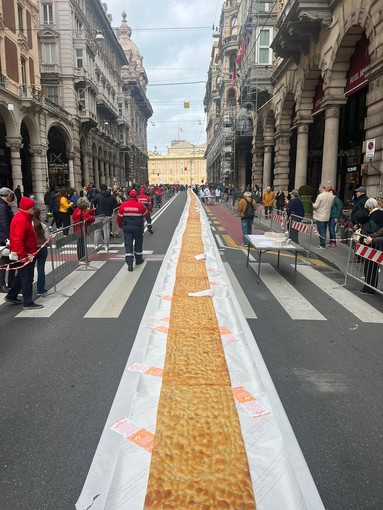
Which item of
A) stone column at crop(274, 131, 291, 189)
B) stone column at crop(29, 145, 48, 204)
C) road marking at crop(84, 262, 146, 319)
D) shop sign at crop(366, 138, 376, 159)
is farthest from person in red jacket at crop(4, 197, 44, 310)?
stone column at crop(29, 145, 48, 204)

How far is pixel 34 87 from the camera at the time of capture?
101 ft

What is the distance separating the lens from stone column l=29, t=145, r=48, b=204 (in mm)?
31577

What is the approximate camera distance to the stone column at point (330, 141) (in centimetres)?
1658

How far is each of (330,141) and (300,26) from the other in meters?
5.56

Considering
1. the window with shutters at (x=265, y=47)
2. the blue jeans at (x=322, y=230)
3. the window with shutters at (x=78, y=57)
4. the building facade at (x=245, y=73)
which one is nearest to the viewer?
the blue jeans at (x=322, y=230)

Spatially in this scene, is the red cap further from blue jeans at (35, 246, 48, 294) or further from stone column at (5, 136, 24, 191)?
stone column at (5, 136, 24, 191)

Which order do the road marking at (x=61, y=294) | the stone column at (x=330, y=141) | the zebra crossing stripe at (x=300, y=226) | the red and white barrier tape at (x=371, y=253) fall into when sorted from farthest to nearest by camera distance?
the stone column at (x=330, y=141) → the zebra crossing stripe at (x=300, y=226) → the red and white barrier tape at (x=371, y=253) → the road marking at (x=61, y=294)

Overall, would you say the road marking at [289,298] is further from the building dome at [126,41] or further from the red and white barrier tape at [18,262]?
the building dome at [126,41]

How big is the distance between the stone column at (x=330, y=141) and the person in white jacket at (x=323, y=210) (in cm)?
493

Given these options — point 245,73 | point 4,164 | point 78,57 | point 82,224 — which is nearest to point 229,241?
point 82,224

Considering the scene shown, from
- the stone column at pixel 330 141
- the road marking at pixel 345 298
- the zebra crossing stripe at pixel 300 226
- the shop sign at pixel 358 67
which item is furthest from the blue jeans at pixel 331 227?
the shop sign at pixel 358 67

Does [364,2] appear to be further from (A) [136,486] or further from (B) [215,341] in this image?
(A) [136,486]

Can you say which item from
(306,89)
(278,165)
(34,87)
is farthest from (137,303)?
(34,87)

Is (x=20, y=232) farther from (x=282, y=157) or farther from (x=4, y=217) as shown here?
(x=282, y=157)
